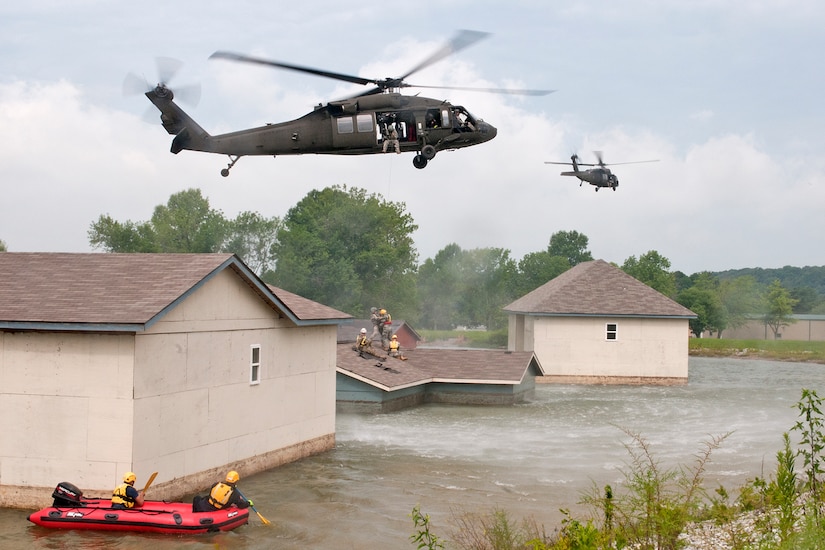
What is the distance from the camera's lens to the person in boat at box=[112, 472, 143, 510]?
15.0 meters

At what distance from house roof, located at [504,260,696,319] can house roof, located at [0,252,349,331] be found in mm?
28184

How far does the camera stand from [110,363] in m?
16.2

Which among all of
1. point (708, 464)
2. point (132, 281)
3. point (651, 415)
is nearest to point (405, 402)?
point (651, 415)

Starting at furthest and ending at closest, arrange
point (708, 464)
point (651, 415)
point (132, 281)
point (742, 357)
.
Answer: point (742, 357) < point (651, 415) < point (708, 464) < point (132, 281)

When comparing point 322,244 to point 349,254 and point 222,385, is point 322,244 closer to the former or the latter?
point 349,254

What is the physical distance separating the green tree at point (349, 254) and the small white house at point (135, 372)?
55401 mm

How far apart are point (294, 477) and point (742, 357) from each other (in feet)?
197

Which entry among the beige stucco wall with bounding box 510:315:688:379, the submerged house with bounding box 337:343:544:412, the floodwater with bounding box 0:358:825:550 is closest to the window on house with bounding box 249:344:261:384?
the floodwater with bounding box 0:358:825:550

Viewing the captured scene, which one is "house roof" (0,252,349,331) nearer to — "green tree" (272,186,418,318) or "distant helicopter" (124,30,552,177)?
"distant helicopter" (124,30,552,177)

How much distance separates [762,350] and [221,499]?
6987 cm

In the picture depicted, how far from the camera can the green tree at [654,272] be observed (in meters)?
102

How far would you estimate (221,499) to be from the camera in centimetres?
1556

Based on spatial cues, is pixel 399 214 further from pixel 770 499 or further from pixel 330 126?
pixel 770 499

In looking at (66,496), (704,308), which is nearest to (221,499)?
(66,496)
